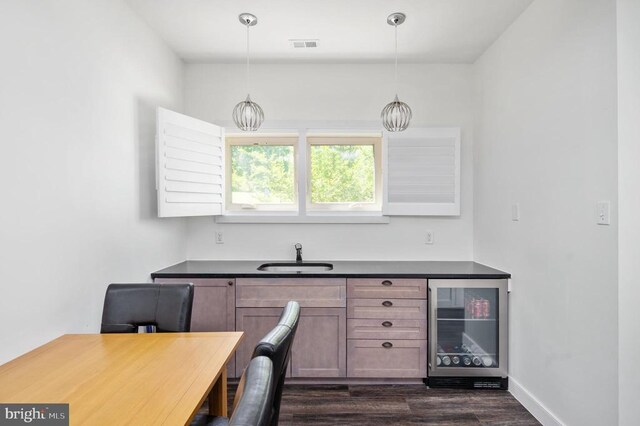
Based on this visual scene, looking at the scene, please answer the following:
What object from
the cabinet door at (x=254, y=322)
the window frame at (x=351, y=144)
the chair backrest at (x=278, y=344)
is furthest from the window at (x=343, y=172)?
the chair backrest at (x=278, y=344)

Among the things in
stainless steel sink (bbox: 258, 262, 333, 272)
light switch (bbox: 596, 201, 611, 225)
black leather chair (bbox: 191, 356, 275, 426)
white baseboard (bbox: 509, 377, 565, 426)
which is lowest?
white baseboard (bbox: 509, 377, 565, 426)

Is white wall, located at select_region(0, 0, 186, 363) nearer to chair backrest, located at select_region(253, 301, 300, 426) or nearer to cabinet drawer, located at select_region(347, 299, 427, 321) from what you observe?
chair backrest, located at select_region(253, 301, 300, 426)

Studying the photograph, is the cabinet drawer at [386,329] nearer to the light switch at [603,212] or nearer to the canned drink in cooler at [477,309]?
the canned drink in cooler at [477,309]

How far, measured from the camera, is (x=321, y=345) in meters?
2.64

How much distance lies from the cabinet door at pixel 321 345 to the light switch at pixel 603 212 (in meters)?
1.67

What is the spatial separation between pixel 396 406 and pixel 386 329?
1.68ft

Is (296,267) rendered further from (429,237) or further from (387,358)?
(429,237)

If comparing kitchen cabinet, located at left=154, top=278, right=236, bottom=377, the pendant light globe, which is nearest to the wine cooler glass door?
kitchen cabinet, located at left=154, top=278, right=236, bottom=377

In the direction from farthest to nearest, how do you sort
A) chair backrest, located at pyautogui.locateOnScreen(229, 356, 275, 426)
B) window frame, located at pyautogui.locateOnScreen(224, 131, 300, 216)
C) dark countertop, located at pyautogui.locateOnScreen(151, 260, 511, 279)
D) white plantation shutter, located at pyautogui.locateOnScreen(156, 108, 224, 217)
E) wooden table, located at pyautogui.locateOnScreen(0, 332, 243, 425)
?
window frame, located at pyautogui.locateOnScreen(224, 131, 300, 216)
dark countertop, located at pyautogui.locateOnScreen(151, 260, 511, 279)
white plantation shutter, located at pyautogui.locateOnScreen(156, 108, 224, 217)
wooden table, located at pyautogui.locateOnScreen(0, 332, 243, 425)
chair backrest, located at pyautogui.locateOnScreen(229, 356, 275, 426)

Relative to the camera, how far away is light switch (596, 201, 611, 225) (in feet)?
5.46

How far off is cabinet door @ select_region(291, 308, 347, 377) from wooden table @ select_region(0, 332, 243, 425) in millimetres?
1111

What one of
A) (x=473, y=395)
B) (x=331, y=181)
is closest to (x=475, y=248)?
(x=473, y=395)

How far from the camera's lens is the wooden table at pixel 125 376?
1011 millimetres

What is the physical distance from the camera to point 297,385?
8.80 ft
